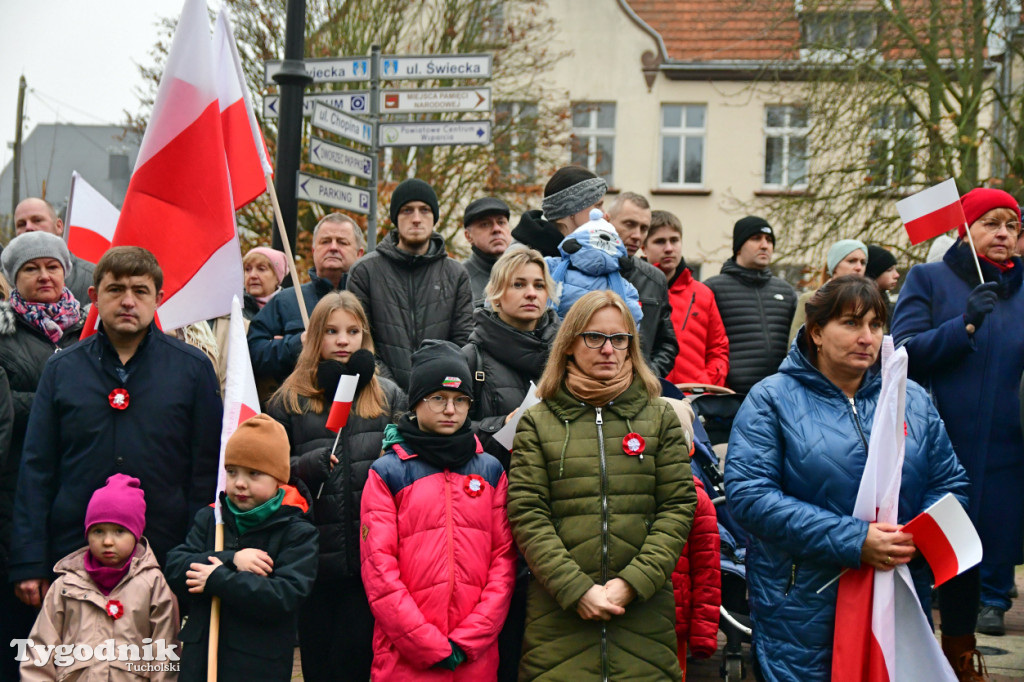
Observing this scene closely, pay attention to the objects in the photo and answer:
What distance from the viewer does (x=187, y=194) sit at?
4.80 metres

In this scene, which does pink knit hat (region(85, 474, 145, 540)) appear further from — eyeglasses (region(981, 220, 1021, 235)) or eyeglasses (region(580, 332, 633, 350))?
eyeglasses (region(981, 220, 1021, 235))

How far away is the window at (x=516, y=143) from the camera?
62.8 ft

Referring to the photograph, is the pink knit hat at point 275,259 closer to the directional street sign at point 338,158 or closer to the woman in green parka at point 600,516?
the directional street sign at point 338,158

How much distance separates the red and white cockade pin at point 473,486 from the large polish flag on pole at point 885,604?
1342 mm

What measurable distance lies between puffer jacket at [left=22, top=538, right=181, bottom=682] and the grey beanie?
160cm

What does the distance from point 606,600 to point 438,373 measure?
41.5 inches

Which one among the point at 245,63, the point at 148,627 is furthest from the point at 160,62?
the point at 148,627

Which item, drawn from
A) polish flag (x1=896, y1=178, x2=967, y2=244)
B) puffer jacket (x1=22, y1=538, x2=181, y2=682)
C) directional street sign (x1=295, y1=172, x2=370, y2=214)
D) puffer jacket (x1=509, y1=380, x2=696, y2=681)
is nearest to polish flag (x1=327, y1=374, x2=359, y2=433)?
puffer jacket (x1=509, y1=380, x2=696, y2=681)

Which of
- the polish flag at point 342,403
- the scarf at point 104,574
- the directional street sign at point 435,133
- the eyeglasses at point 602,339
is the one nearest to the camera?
the scarf at point 104,574

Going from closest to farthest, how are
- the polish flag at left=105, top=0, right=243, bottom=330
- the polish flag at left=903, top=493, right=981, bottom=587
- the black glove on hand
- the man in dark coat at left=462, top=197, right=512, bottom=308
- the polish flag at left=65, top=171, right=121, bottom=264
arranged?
the polish flag at left=903, top=493, right=981, bottom=587
the polish flag at left=105, top=0, right=243, bottom=330
the black glove on hand
the polish flag at left=65, top=171, right=121, bottom=264
the man in dark coat at left=462, top=197, right=512, bottom=308

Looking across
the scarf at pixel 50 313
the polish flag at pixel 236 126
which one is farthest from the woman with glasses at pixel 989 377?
the scarf at pixel 50 313

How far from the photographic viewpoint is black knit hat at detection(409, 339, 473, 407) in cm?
401

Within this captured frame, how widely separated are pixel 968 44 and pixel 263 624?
42.7 ft

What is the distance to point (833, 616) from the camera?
145 inches
